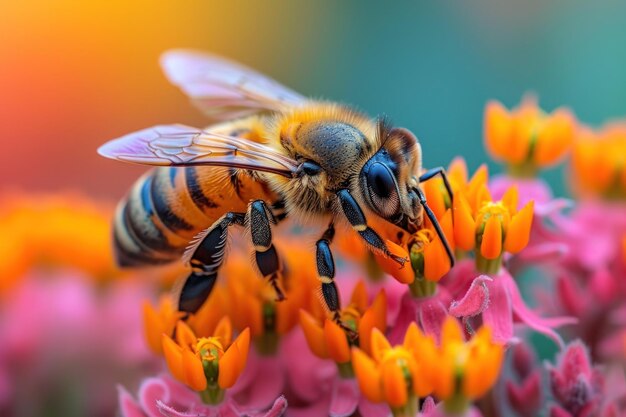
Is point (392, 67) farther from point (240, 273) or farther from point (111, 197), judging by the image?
point (240, 273)

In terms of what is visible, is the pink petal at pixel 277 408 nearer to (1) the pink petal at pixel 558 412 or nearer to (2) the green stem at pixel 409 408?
(2) the green stem at pixel 409 408

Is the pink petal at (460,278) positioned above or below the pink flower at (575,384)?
above

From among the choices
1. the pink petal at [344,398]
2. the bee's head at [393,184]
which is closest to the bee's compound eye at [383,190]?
the bee's head at [393,184]

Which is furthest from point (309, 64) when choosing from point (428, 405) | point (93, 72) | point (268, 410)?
point (428, 405)

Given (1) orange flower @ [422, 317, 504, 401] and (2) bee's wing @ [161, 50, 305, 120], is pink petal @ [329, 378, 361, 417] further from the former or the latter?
(2) bee's wing @ [161, 50, 305, 120]

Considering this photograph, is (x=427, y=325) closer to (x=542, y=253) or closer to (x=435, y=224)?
(x=435, y=224)

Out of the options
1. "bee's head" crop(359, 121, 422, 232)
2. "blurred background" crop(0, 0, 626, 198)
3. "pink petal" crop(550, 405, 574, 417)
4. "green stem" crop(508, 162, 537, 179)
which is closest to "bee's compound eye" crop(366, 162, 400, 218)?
"bee's head" crop(359, 121, 422, 232)

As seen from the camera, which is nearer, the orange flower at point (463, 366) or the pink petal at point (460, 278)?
the orange flower at point (463, 366)

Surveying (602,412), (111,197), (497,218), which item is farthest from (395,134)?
(111,197)
